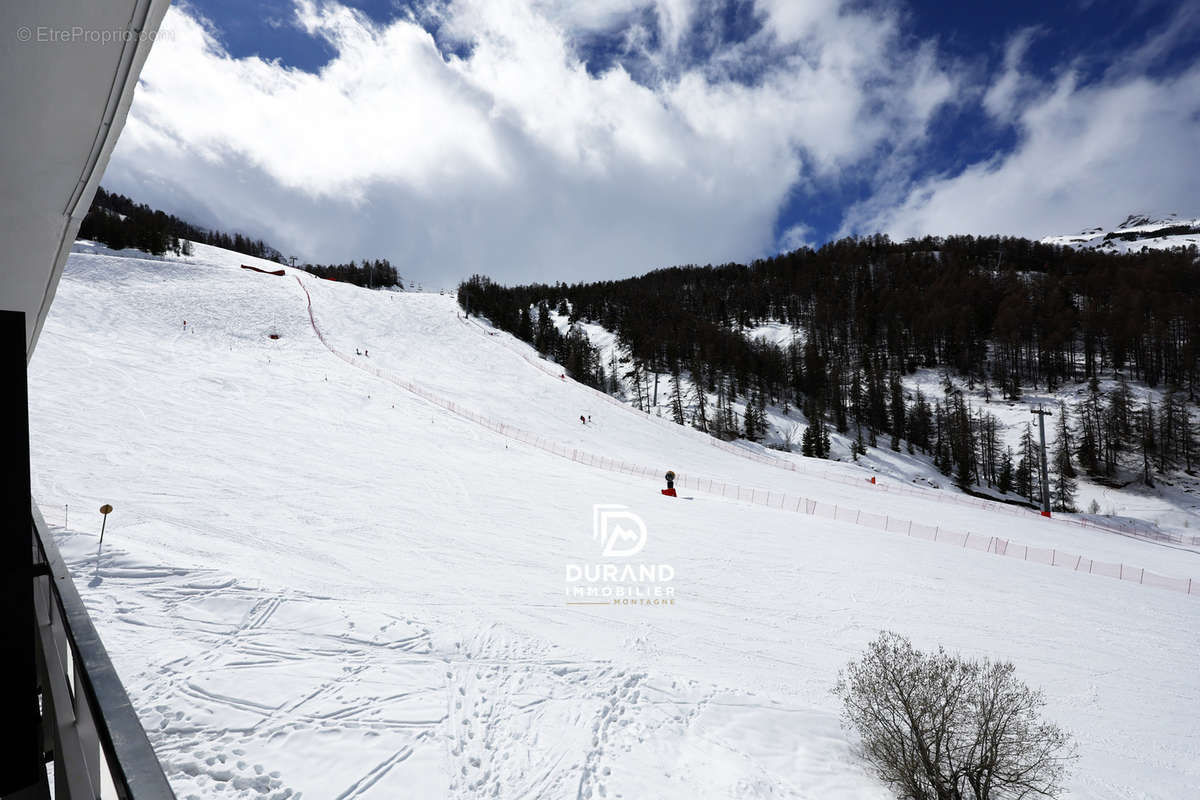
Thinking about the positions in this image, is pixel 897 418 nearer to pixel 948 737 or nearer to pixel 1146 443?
pixel 1146 443

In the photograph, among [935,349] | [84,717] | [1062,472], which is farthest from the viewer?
[935,349]

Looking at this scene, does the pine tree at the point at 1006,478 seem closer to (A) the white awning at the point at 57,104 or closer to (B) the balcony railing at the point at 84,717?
(B) the balcony railing at the point at 84,717

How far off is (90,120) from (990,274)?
154m

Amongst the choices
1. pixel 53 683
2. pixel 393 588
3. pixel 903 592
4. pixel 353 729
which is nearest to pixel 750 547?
pixel 903 592

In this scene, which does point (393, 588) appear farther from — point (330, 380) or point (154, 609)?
point (330, 380)

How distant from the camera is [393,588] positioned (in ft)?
36.4

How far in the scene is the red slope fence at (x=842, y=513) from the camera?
1728 cm

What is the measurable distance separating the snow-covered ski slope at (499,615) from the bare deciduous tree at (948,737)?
722 millimetres

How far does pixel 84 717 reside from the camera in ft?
4.63

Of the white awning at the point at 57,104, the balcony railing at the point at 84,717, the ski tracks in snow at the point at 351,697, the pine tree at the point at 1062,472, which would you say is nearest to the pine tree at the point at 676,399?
the pine tree at the point at 1062,472

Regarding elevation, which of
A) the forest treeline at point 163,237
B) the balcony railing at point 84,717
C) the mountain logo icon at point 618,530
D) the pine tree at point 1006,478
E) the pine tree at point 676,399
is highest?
the forest treeline at point 163,237

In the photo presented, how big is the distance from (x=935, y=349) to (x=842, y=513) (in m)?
88.6

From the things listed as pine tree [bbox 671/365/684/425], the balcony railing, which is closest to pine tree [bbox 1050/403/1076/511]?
pine tree [bbox 671/365/684/425]

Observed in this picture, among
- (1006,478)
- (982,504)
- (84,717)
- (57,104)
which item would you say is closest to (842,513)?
(982,504)
